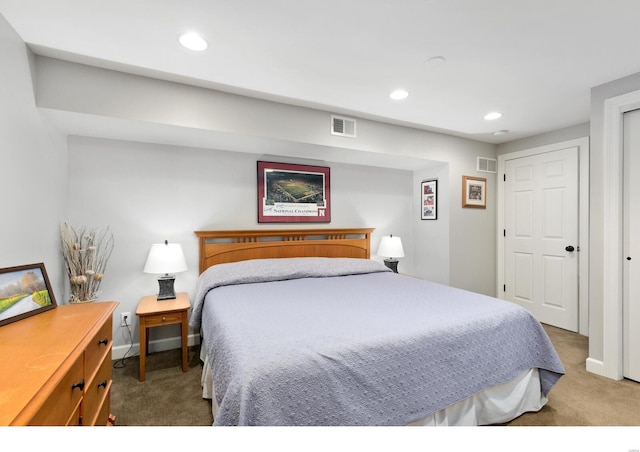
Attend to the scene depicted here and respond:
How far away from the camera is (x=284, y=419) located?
1.11 metres

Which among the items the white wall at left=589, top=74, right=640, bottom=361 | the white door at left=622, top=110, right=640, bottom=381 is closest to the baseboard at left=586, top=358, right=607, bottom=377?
the white wall at left=589, top=74, right=640, bottom=361

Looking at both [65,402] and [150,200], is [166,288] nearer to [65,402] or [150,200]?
[150,200]

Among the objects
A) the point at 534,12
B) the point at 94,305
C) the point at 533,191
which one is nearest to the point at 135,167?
the point at 94,305

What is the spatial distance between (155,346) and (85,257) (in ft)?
3.29

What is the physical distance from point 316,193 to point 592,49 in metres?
2.48

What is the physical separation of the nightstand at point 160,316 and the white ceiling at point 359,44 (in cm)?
177

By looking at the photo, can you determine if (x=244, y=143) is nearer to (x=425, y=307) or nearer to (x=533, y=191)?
(x=425, y=307)

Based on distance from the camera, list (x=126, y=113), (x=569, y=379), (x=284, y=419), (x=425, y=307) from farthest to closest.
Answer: (x=569, y=379), (x=126, y=113), (x=425, y=307), (x=284, y=419)

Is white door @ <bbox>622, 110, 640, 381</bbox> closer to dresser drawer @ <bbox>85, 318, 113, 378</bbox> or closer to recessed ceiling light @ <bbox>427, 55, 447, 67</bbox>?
recessed ceiling light @ <bbox>427, 55, 447, 67</bbox>

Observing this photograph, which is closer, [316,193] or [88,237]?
[88,237]

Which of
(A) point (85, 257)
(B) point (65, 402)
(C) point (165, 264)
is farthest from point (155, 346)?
(B) point (65, 402)

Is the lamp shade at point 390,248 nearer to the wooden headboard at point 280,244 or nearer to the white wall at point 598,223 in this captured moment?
the wooden headboard at point 280,244

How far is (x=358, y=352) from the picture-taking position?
4.27 ft

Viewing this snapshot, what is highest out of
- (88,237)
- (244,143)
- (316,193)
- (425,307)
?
(244,143)
